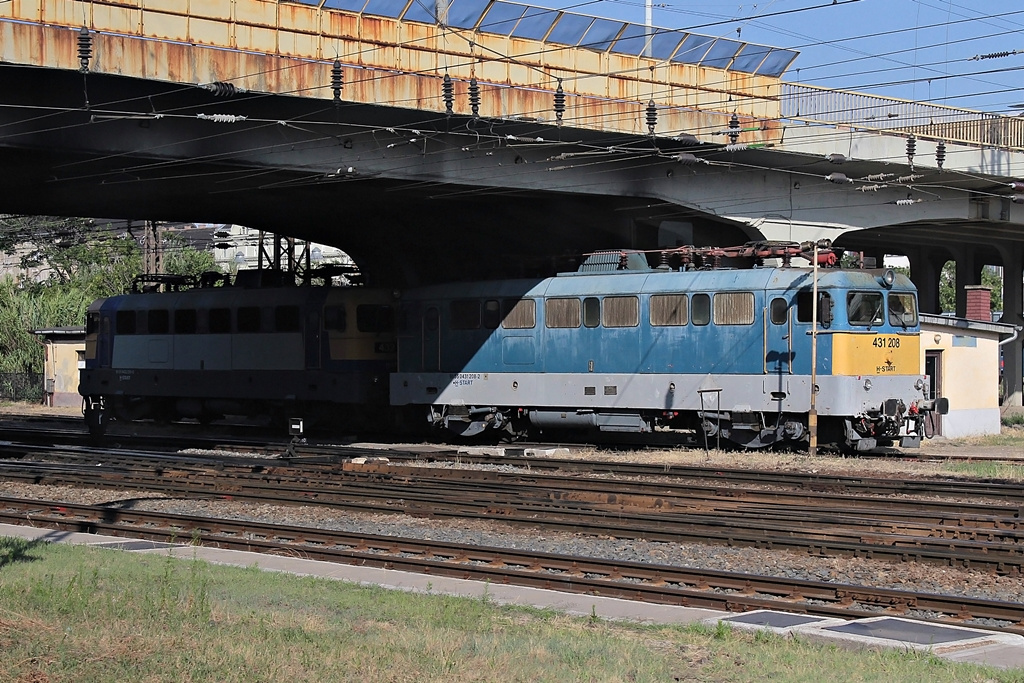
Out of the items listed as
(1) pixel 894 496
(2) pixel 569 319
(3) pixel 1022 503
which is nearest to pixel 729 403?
(2) pixel 569 319

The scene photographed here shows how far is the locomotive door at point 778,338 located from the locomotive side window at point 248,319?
14568mm

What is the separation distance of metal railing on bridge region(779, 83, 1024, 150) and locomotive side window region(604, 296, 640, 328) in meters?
6.31

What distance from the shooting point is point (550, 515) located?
52.9ft

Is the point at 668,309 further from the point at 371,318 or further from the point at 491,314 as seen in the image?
the point at 371,318

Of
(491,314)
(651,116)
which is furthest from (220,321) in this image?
(651,116)

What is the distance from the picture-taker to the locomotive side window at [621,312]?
25391 mm

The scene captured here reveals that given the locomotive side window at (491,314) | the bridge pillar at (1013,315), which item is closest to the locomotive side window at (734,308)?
the locomotive side window at (491,314)

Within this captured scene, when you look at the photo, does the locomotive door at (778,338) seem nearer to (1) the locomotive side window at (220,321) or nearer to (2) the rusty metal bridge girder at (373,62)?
(2) the rusty metal bridge girder at (373,62)

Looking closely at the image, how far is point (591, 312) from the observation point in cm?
2602

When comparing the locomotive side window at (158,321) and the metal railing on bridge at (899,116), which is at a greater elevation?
the metal railing on bridge at (899,116)

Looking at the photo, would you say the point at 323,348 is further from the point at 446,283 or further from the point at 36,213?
the point at 36,213

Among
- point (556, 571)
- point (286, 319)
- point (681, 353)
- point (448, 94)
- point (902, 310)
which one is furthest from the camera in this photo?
point (286, 319)

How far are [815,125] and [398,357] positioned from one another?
37.3 ft

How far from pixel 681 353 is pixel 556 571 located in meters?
12.5
